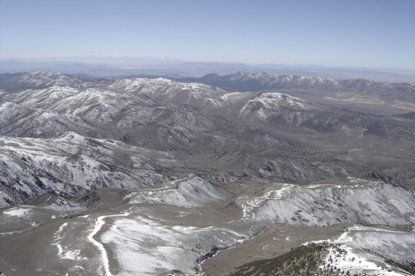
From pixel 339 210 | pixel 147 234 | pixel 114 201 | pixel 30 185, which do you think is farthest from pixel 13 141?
pixel 339 210

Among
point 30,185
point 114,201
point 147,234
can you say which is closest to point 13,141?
point 30,185

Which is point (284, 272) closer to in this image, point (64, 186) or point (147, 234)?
point (147, 234)

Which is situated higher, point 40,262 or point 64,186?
point 40,262

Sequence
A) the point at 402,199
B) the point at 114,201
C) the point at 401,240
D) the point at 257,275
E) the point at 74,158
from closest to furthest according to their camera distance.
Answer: the point at 257,275 → the point at 401,240 → the point at 114,201 → the point at 402,199 → the point at 74,158

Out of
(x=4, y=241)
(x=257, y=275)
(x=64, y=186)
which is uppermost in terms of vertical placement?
(x=257, y=275)

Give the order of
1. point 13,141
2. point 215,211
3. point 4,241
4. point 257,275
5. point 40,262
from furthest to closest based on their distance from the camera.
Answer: point 13,141 < point 215,211 < point 4,241 < point 40,262 < point 257,275

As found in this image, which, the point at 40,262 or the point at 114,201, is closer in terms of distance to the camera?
the point at 40,262

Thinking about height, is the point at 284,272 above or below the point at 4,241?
above

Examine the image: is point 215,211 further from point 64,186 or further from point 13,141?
point 13,141

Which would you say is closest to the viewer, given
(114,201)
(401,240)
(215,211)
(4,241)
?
(4,241)
